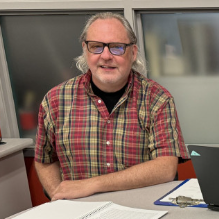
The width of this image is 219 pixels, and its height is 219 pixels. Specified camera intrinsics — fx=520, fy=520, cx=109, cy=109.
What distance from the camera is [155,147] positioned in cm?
229

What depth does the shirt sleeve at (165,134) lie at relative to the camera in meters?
2.26

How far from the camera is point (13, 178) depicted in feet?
11.2

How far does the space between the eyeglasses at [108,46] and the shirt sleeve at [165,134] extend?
0.31 metres

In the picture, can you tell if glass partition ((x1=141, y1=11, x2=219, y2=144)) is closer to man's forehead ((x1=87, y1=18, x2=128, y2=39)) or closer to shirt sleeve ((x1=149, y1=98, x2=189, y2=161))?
man's forehead ((x1=87, y1=18, x2=128, y2=39))

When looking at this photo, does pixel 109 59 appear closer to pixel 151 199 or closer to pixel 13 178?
pixel 151 199

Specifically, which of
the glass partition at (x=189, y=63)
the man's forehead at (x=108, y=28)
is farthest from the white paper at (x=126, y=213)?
the glass partition at (x=189, y=63)

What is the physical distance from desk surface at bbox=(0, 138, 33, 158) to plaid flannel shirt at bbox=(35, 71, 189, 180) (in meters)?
0.82

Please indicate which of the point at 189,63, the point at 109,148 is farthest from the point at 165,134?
the point at 189,63

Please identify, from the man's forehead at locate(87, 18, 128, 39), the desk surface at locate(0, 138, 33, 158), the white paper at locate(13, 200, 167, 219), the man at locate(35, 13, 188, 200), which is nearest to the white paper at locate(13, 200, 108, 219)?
the white paper at locate(13, 200, 167, 219)

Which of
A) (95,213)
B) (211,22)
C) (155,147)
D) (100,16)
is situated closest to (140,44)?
(211,22)

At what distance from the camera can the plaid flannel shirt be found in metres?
2.32

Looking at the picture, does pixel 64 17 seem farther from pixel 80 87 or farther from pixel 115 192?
pixel 115 192

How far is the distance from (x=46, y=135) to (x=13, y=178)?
3.47ft

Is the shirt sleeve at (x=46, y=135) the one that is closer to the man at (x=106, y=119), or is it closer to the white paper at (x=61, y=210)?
the man at (x=106, y=119)
